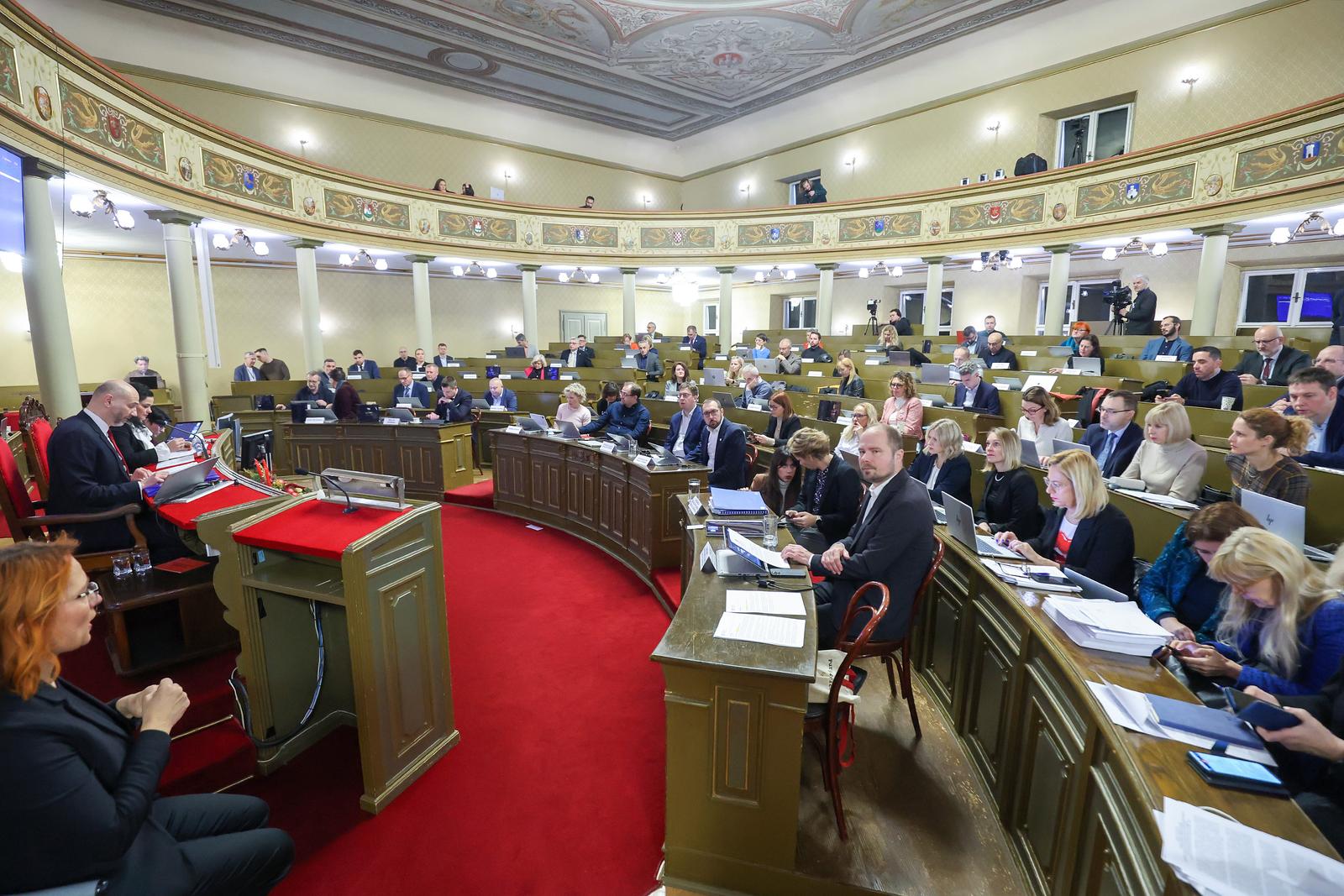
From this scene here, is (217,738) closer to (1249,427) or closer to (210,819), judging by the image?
(210,819)

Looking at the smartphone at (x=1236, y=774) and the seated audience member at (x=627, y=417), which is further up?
the seated audience member at (x=627, y=417)

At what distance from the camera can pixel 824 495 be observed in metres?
3.86

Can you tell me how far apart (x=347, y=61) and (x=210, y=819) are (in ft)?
55.0

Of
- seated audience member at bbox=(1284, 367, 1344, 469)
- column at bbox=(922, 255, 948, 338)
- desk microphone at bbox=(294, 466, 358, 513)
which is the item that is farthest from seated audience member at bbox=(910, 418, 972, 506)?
column at bbox=(922, 255, 948, 338)

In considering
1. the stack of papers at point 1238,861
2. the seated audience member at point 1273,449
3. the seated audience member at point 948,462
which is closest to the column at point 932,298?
the seated audience member at point 948,462

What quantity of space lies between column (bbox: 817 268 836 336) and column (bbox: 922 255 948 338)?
2130 millimetres

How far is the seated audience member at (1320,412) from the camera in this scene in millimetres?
3682

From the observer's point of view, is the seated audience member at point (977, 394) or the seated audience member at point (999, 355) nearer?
the seated audience member at point (977, 394)

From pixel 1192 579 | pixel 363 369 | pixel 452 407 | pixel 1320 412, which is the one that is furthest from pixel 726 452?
pixel 363 369

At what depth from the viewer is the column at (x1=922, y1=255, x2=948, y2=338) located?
42.6 ft

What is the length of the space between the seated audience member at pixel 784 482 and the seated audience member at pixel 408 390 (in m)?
6.81

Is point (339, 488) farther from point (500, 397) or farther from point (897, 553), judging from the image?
point (500, 397)

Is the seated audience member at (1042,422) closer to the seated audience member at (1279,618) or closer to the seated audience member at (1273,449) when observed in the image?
the seated audience member at (1273,449)

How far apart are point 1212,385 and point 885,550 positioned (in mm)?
4710
